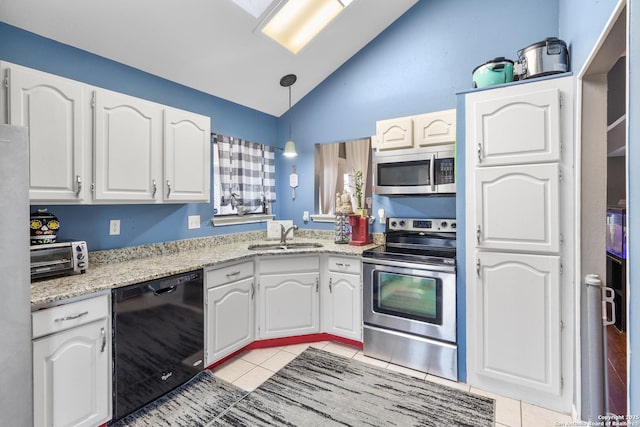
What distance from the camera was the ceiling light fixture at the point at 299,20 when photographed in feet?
7.78

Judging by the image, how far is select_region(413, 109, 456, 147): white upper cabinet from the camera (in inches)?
94.3

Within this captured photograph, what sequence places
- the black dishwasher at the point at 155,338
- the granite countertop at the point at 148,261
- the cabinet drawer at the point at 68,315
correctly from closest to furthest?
the cabinet drawer at the point at 68,315 < the granite countertop at the point at 148,261 < the black dishwasher at the point at 155,338

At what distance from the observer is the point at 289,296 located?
264cm

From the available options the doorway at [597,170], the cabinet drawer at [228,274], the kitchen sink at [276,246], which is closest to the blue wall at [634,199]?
the doorway at [597,170]

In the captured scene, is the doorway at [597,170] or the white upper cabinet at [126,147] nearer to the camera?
the doorway at [597,170]

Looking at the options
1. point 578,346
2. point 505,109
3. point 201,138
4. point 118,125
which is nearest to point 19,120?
point 118,125

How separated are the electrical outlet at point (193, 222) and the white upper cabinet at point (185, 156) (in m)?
0.35

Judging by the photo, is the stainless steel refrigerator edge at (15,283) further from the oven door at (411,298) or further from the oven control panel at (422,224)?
the oven control panel at (422,224)

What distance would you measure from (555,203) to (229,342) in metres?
2.45

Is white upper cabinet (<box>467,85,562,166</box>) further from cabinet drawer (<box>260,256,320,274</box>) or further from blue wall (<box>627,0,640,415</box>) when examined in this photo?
cabinet drawer (<box>260,256,320,274</box>)

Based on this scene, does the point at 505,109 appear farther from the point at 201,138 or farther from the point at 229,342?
the point at 229,342

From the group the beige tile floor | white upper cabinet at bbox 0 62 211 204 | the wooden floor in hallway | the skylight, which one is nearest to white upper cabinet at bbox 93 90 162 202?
white upper cabinet at bbox 0 62 211 204

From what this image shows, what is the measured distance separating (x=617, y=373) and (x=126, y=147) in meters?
3.95

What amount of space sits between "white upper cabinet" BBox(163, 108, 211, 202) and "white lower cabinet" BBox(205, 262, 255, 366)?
673mm
